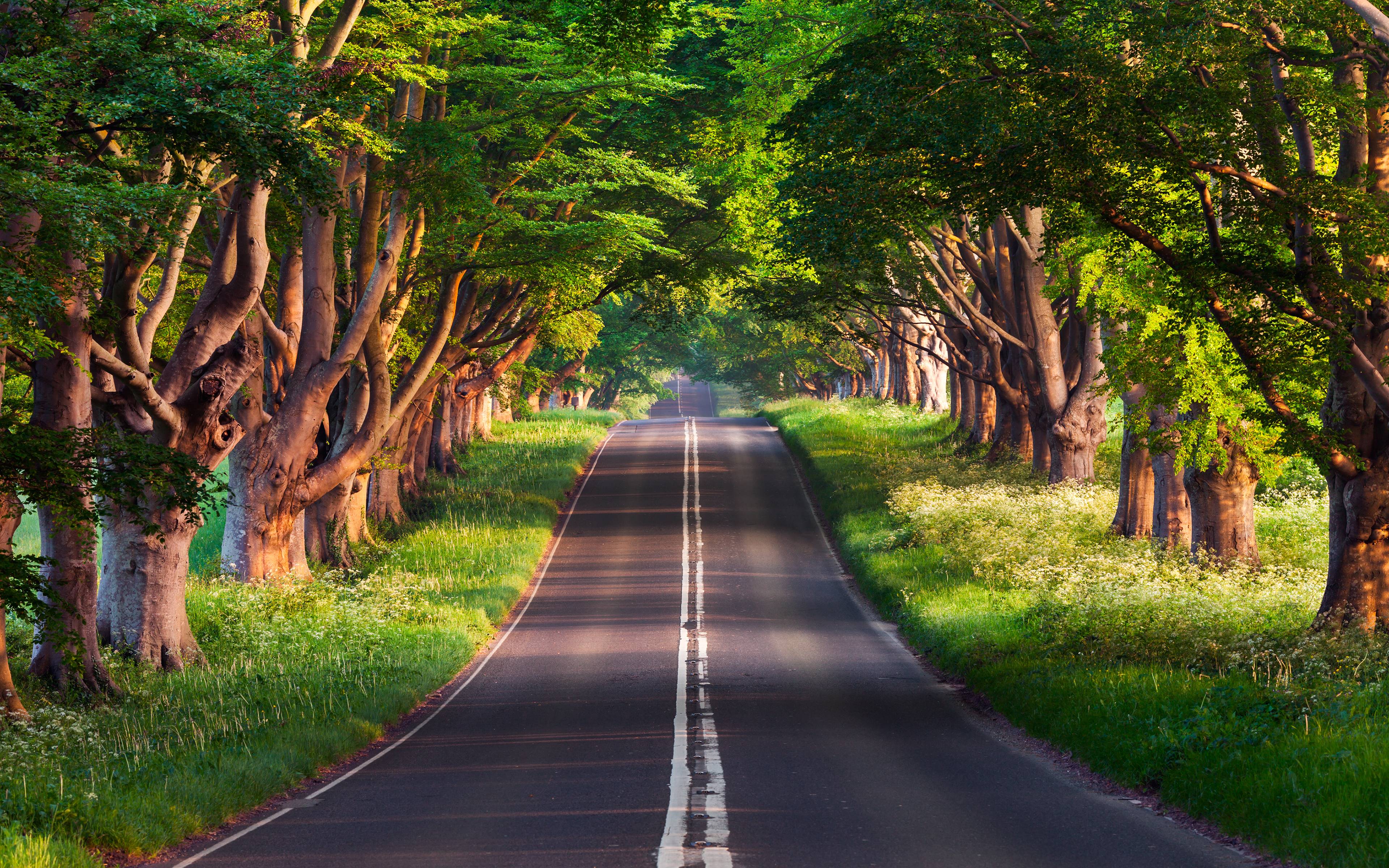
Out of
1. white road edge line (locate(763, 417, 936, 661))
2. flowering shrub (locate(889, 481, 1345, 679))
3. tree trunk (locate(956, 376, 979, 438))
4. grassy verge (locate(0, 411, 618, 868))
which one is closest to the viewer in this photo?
grassy verge (locate(0, 411, 618, 868))

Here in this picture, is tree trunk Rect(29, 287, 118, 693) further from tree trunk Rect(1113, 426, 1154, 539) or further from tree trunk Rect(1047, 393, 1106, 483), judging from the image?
tree trunk Rect(1047, 393, 1106, 483)

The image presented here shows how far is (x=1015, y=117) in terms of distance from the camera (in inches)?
485

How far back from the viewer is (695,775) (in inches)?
434

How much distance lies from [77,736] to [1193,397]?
14948mm

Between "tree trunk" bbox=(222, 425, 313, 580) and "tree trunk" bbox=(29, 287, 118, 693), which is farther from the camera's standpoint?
"tree trunk" bbox=(222, 425, 313, 580)

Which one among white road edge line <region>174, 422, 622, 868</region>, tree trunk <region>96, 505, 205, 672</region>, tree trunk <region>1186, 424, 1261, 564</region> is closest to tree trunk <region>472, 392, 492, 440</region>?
white road edge line <region>174, 422, 622, 868</region>

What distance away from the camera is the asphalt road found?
28.2 feet

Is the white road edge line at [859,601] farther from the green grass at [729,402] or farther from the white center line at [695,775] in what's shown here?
the green grass at [729,402]

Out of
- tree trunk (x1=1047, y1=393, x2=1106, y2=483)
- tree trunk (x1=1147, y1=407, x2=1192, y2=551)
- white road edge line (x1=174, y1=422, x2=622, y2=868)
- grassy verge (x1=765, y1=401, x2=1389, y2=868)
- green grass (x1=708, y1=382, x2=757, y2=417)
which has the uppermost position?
green grass (x1=708, y1=382, x2=757, y2=417)

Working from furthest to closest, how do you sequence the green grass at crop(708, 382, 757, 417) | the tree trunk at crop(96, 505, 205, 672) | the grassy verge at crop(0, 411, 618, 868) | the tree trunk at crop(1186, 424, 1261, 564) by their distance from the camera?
1. the green grass at crop(708, 382, 757, 417)
2. the tree trunk at crop(1186, 424, 1261, 564)
3. the tree trunk at crop(96, 505, 205, 672)
4. the grassy verge at crop(0, 411, 618, 868)

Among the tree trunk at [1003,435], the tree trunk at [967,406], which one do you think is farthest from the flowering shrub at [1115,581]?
the tree trunk at [967,406]

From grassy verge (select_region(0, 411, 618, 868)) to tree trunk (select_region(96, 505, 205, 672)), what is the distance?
52 cm

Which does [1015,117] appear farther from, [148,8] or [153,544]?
[153,544]

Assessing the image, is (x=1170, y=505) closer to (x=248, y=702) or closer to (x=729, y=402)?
(x=248, y=702)
